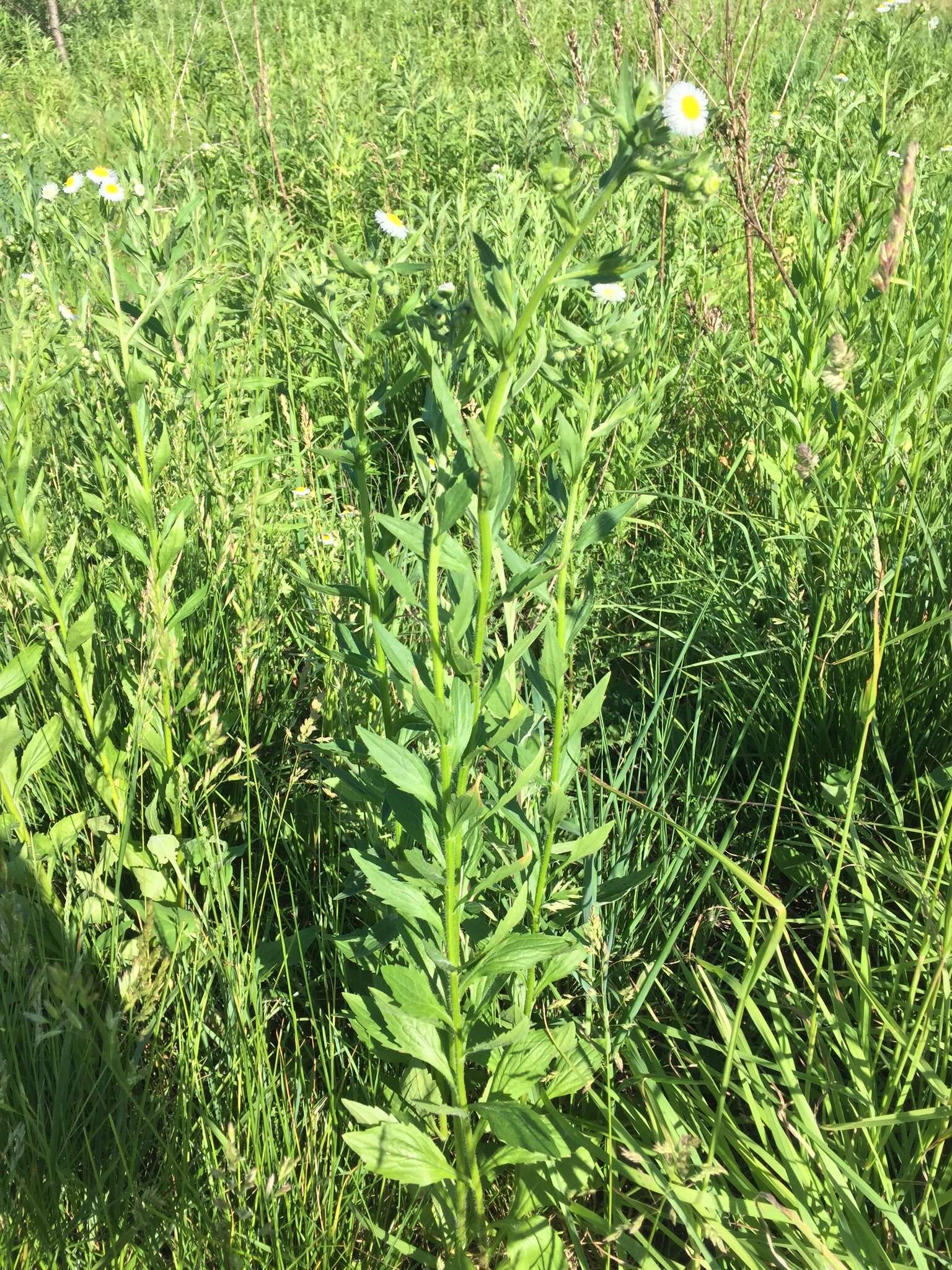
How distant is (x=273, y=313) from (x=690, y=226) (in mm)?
1578

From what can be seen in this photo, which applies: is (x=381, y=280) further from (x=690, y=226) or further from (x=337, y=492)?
(x=690, y=226)

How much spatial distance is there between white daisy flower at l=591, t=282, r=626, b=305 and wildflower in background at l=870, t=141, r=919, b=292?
0.36m

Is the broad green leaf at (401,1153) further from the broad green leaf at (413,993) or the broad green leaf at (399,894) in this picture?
the broad green leaf at (399,894)

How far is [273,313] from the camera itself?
3195mm

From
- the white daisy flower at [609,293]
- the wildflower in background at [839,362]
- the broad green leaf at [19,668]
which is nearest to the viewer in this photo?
the wildflower in background at [839,362]

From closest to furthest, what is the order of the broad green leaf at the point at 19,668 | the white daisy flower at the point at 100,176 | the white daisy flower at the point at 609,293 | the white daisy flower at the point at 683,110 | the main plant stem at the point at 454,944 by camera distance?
the white daisy flower at the point at 683,110 → the main plant stem at the point at 454,944 → the white daisy flower at the point at 609,293 → the broad green leaf at the point at 19,668 → the white daisy flower at the point at 100,176

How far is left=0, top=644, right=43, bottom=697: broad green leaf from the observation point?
150 centimetres

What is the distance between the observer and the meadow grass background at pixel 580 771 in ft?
4.02

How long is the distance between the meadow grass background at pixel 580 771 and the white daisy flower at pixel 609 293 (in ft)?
0.35

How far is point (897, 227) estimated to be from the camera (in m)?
1.09

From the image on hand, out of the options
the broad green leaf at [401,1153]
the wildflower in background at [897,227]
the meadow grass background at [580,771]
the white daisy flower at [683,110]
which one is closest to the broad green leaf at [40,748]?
the meadow grass background at [580,771]

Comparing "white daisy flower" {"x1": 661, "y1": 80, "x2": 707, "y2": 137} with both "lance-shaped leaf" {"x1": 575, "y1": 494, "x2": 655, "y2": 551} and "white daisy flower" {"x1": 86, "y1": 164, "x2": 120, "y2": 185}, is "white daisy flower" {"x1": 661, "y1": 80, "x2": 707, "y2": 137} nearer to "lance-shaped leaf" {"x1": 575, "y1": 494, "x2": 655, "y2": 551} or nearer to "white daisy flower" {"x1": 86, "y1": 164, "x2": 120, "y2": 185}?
"lance-shaped leaf" {"x1": 575, "y1": 494, "x2": 655, "y2": 551}

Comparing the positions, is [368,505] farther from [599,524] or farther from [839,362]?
[839,362]

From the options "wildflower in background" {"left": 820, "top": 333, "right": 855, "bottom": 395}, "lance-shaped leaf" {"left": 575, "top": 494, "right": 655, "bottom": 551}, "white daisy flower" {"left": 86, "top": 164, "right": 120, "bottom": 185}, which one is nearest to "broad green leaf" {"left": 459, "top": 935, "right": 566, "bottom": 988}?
"lance-shaped leaf" {"left": 575, "top": 494, "right": 655, "bottom": 551}
